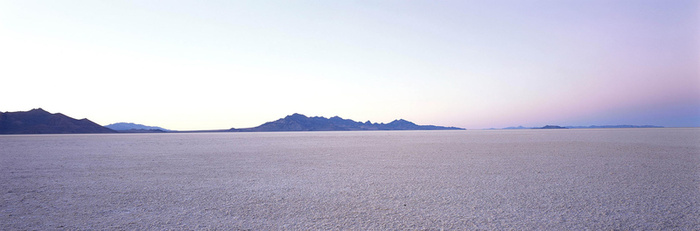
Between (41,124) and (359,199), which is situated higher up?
(41,124)

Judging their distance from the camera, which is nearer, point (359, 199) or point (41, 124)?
point (359, 199)

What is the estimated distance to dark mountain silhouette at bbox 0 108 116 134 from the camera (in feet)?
391

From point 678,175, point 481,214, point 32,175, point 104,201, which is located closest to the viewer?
point 481,214

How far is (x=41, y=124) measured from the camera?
12538cm

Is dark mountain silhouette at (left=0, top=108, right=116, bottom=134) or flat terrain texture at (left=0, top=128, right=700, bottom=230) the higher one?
dark mountain silhouette at (left=0, top=108, right=116, bottom=134)

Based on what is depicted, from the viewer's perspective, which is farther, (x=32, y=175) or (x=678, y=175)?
(x=32, y=175)

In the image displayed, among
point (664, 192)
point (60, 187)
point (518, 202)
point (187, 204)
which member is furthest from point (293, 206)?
point (664, 192)

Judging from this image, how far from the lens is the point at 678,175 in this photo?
351 inches

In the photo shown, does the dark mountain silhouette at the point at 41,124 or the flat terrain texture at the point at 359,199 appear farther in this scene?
the dark mountain silhouette at the point at 41,124

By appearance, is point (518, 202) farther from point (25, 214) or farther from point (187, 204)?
point (25, 214)

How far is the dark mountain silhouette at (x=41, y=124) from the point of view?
119m

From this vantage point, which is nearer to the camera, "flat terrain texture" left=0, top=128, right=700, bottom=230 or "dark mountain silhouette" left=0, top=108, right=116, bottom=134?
"flat terrain texture" left=0, top=128, right=700, bottom=230

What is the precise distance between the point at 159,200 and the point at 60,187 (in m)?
3.18

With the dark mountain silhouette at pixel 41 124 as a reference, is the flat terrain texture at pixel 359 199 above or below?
below
